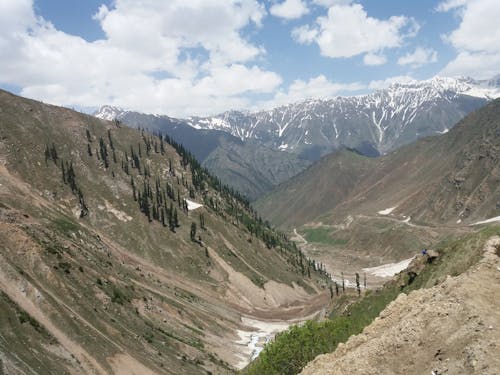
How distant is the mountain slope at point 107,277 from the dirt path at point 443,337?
4340 cm

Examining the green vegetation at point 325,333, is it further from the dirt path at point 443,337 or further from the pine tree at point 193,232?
the pine tree at point 193,232

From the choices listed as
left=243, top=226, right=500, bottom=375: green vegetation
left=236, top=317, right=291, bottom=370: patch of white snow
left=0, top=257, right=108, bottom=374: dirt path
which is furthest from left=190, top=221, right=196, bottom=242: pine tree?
left=243, top=226, right=500, bottom=375: green vegetation

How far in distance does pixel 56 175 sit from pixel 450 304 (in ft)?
565

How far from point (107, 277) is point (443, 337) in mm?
94127

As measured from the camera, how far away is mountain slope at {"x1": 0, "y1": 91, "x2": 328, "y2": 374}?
74.4m

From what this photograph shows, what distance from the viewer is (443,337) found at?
28781 mm

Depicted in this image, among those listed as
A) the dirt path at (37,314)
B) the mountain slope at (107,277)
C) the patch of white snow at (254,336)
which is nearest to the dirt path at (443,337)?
the mountain slope at (107,277)

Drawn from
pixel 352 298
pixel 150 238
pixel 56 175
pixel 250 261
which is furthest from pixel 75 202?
pixel 352 298

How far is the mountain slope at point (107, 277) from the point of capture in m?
74.4

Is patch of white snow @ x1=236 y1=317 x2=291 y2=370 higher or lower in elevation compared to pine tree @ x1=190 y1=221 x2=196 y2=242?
lower

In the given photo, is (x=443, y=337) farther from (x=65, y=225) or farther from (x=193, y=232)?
(x=193, y=232)

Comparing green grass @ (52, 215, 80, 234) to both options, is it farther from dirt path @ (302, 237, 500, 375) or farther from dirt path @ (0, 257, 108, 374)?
dirt path @ (302, 237, 500, 375)

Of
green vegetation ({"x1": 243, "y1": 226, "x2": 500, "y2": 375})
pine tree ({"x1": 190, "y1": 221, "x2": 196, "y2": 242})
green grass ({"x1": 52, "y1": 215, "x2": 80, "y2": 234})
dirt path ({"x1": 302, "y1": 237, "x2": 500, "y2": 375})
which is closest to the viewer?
dirt path ({"x1": 302, "y1": 237, "x2": 500, "y2": 375})

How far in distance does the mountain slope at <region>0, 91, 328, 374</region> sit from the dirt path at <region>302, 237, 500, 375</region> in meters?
43.4
